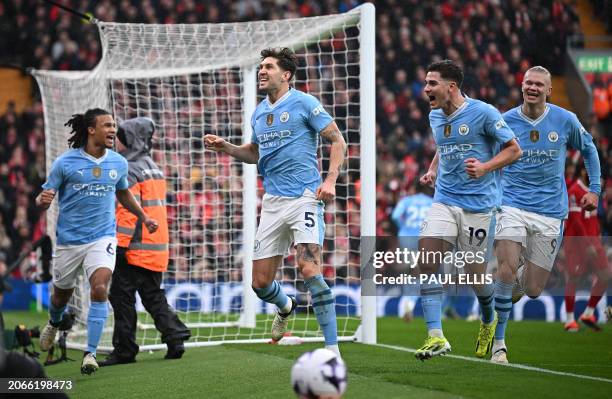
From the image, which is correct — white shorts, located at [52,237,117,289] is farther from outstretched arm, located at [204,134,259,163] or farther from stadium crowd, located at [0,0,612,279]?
stadium crowd, located at [0,0,612,279]

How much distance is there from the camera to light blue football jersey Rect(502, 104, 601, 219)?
866 centimetres

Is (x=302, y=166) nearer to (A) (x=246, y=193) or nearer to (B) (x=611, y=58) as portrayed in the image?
(A) (x=246, y=193)

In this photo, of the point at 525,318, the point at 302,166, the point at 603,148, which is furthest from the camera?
the point at 603,148

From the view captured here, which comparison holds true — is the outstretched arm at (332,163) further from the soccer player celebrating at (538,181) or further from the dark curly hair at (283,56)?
the soccer player celebrating at (538,181)

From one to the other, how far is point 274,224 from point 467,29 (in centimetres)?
1757

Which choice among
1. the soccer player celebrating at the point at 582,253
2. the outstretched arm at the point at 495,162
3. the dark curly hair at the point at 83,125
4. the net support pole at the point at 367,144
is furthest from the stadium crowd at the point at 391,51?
the outstretched arm at the point at 495,162

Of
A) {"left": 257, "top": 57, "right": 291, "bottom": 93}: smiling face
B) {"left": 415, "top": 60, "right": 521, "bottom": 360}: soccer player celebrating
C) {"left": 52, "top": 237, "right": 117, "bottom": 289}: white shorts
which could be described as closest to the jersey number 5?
{"left": 415, "top": 60, "right": 521, "bottom": 360}: soccer player celebrating

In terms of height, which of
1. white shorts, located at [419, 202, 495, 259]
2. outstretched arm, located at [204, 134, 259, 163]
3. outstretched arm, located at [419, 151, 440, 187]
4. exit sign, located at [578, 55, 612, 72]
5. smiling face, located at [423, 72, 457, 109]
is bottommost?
white shorts, located at [419, 202, 495, 259]

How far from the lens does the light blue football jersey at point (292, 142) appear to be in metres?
7.99

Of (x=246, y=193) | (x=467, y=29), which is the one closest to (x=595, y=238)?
(x=246, y=193)

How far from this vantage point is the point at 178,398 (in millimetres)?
7066

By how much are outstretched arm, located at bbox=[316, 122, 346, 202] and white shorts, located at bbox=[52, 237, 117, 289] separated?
7.73 ft

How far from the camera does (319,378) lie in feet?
15.1

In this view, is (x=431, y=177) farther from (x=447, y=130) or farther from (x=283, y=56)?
(x=283, y=56)
